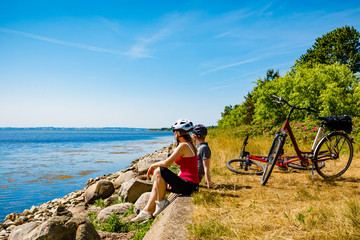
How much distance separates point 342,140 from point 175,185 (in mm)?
4181

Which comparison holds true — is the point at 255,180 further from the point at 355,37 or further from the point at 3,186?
the point at 355,37

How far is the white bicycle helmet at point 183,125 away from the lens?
4.34 m

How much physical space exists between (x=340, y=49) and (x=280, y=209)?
120ft

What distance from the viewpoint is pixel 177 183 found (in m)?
4.29

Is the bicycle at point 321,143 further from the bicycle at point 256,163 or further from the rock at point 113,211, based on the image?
the rock at point 113,211

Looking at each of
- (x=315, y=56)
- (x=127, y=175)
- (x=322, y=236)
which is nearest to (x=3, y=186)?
(x=127, y=175)

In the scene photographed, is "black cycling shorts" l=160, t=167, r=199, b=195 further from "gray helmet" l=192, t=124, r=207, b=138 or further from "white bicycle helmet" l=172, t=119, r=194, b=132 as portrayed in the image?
"gray helmet" l=192, t=124, r=207, b=138

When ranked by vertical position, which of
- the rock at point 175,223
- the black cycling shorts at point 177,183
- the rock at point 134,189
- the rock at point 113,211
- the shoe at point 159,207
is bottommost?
the rock at point 113,211

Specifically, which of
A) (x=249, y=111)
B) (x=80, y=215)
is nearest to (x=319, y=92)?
(x=80, y=215)

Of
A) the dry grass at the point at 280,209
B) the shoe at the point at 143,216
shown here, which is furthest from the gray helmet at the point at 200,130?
the shoe at the point at 143,216

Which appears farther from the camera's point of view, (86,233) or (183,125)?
(183,125)

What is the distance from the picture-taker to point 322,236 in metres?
2.56

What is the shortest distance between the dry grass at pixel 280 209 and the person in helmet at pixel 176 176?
33cm

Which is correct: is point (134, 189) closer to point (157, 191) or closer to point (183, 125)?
point (157, 191)
